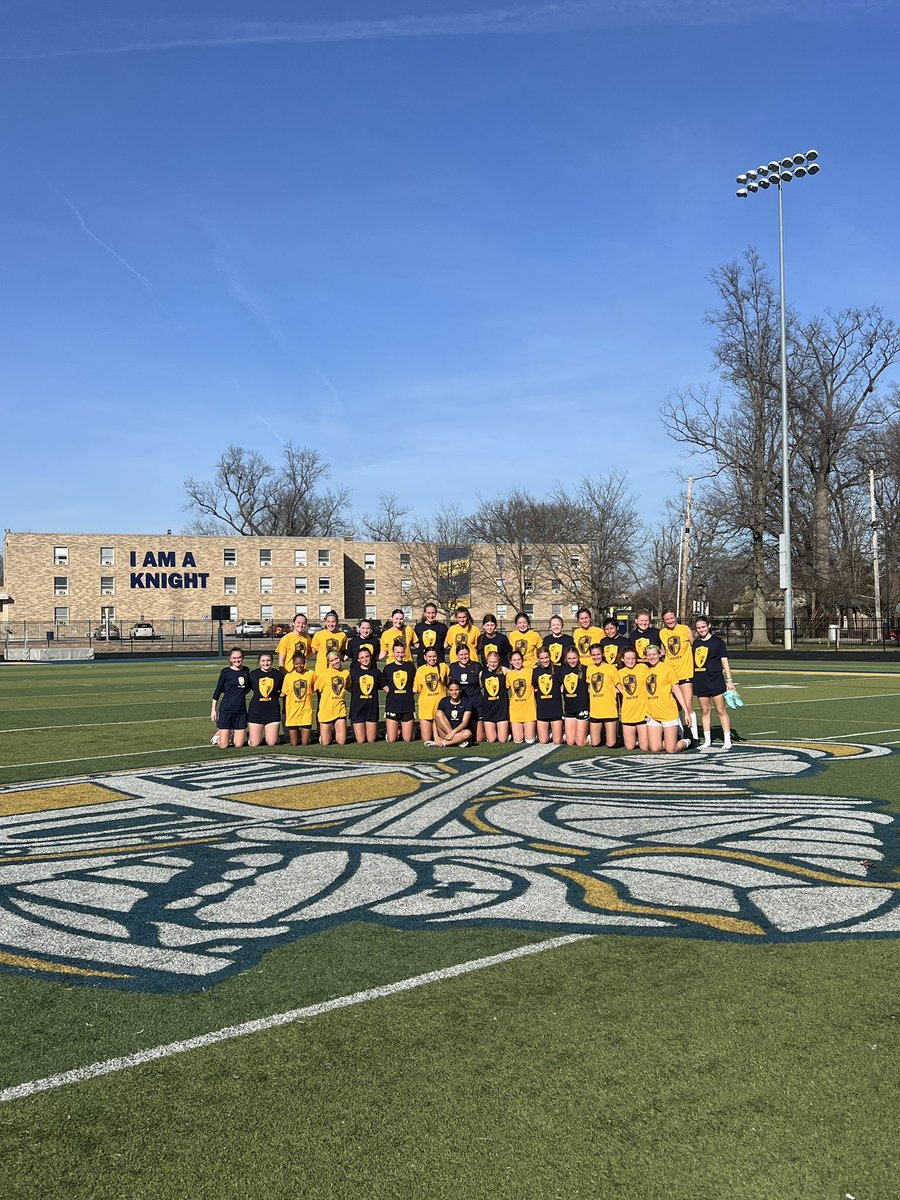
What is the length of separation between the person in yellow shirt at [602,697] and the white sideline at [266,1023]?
8071 mm

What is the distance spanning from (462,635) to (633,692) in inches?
104

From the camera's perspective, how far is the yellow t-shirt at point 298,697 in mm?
13469

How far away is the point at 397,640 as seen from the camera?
14289 millimetres

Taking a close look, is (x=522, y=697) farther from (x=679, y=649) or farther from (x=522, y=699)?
(x=679, y=649)

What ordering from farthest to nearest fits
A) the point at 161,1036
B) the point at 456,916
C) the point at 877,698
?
1. the point at 877,698
2. the point at 456,916
3. the point at 161,1036

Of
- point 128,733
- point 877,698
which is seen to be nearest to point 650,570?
point 877,698

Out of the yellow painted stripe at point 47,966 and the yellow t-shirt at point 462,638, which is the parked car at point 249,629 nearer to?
the yellow t-shirt at point 462,638

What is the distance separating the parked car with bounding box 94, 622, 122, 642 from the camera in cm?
7106

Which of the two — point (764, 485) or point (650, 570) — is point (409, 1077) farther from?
point (650, 570)

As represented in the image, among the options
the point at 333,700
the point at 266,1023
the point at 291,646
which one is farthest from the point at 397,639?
the point at 266,1023

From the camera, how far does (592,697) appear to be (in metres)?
13.1

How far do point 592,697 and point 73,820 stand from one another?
A: 22.5ft

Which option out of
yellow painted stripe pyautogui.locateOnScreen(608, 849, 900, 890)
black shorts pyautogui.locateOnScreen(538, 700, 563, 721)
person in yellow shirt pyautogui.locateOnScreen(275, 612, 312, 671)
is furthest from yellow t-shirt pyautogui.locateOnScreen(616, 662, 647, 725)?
yellow painted stripe pyautogui.locateOnScreen(608, 849, 900, 890)

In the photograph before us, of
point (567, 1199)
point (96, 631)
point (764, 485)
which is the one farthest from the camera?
point (96, 631)
